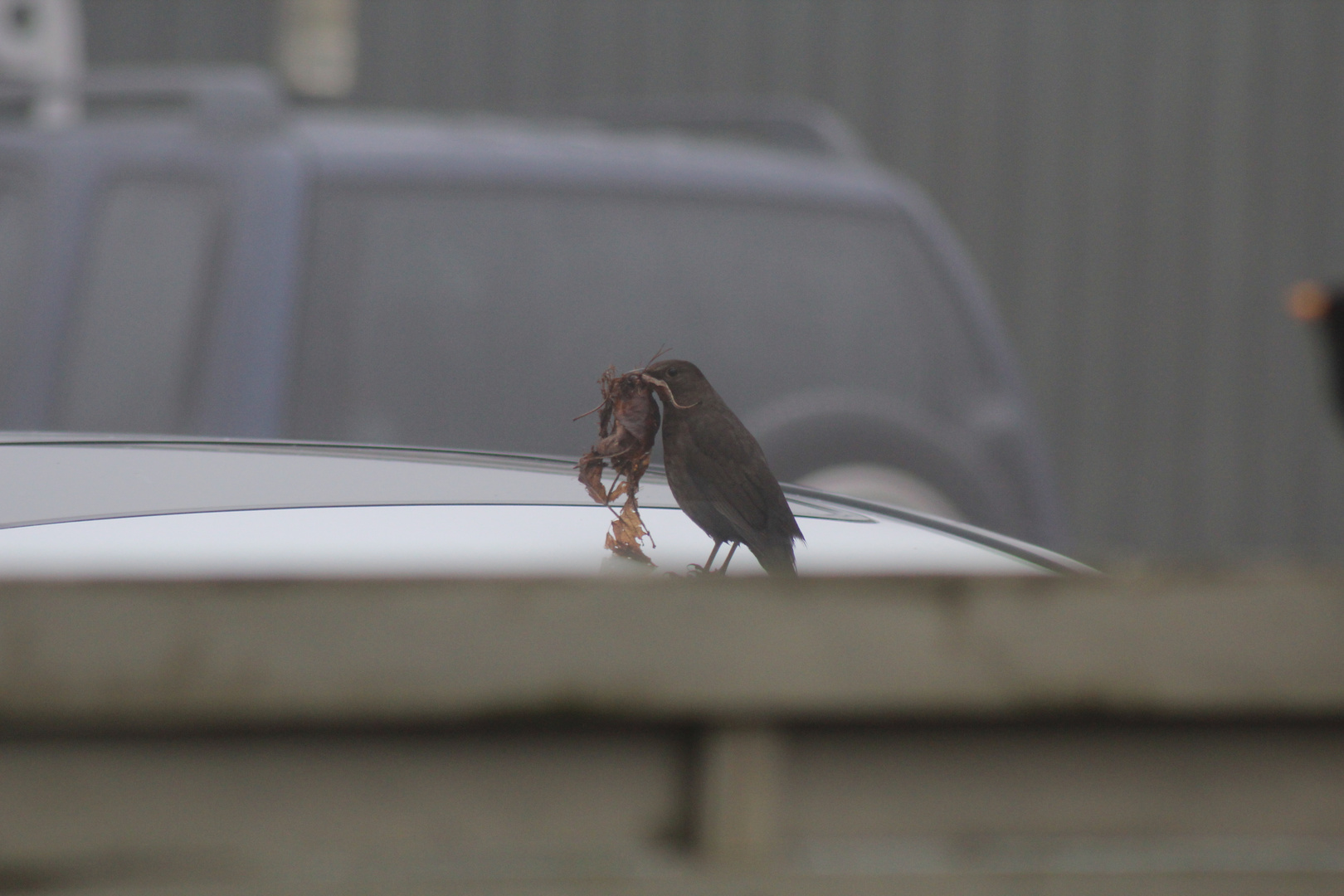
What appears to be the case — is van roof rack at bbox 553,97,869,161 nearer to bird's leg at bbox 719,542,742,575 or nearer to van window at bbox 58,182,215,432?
van window at bbox 58,182,215,432

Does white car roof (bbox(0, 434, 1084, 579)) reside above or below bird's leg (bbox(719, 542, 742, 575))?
above

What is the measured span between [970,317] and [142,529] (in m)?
3.02

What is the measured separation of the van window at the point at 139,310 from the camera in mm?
3342

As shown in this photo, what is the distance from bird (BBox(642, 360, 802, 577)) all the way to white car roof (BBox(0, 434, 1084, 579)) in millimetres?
44

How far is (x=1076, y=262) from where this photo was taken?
9.20m

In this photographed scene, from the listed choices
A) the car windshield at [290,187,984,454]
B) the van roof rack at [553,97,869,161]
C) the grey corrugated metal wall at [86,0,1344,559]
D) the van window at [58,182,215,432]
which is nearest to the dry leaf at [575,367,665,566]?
the car windshield at [290,187,984,454]

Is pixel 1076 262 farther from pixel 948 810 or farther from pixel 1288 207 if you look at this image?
pixel 948 810

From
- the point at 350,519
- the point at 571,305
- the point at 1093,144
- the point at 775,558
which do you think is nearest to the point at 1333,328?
the point at 571,305

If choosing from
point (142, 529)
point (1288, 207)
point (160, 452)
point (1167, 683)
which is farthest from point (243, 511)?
point (1288, 207)

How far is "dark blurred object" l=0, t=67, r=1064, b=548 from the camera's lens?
10.9 ft

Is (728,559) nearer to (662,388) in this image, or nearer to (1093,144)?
(662,388)

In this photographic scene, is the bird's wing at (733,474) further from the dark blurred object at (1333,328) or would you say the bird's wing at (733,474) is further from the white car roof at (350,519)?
the dark blurred object at (1333,328)

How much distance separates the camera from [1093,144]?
9281 mm

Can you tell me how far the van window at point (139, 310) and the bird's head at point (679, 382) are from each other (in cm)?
221
